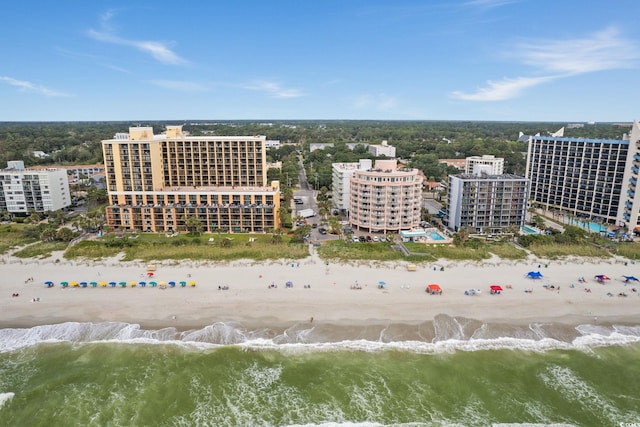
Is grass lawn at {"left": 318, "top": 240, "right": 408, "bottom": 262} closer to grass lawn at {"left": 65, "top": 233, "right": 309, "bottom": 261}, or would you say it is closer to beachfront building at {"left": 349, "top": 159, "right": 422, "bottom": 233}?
grass lawn at {"left": 65, "top": 233, "right": 309, "bottom": 261}

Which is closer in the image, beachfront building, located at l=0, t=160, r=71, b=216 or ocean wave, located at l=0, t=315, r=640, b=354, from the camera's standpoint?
ocean wave, located at l=0, t=315, r=640, b=354

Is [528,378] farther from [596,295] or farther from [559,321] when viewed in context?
[596,295]

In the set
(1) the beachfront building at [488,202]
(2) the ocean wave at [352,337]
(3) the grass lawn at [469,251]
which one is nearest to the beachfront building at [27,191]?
(2) the ocean wave at [352,337]

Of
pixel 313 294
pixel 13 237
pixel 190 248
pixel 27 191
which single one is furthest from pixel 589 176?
pixel 27 191

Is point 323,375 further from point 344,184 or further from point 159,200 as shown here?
point 344,184

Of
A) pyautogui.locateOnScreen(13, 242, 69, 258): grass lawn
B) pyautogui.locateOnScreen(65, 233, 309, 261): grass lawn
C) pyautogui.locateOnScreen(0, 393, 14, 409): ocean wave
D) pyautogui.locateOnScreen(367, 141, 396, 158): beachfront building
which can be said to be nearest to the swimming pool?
pyautogui.locateOnScreen(65, 233, 309, 261): grass lawn

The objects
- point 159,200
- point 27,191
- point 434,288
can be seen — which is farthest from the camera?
point 27,191
